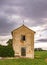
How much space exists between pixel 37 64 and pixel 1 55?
12098 millimetres

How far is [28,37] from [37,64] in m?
14.3

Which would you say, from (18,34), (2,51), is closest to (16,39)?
(18,34)

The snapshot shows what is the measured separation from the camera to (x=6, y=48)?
53719 mm

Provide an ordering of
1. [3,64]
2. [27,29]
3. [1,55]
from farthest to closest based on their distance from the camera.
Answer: [27,29] < [1,55] < [3,64]

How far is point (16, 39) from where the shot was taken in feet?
186

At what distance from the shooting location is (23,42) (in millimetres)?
57062

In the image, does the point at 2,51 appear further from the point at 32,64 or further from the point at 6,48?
the point at 32,64

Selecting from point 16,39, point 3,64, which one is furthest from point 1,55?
point 3,64

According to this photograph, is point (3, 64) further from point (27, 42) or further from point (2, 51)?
point (27, 42)

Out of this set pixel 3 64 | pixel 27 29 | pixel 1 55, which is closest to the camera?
pixel 3 64

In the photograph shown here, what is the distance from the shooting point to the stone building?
56.7 m

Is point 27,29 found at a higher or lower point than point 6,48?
higher

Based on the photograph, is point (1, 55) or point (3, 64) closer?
point (3, 64)

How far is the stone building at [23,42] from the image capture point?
56719mm
